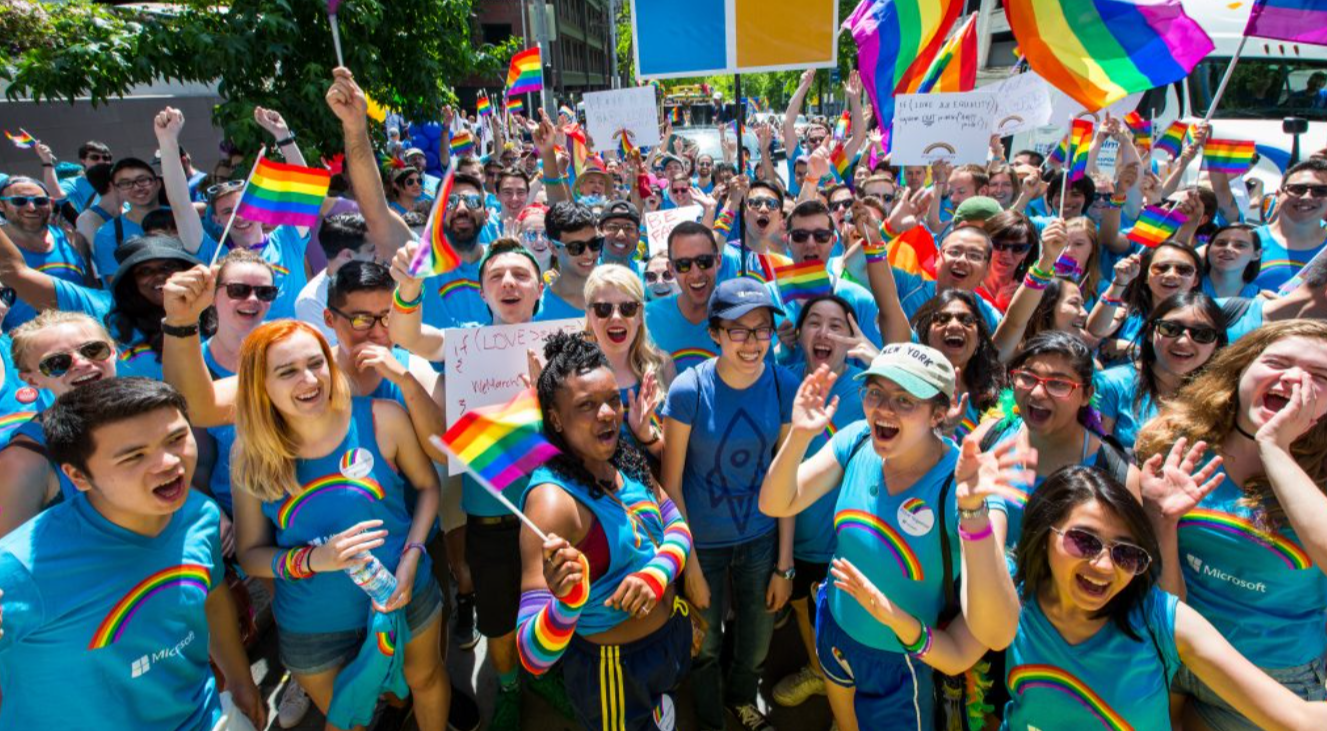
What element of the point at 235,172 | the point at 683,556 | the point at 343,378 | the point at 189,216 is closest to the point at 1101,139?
the point at 683,556

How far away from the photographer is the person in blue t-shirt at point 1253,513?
206 cm

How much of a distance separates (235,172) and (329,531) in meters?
5.78

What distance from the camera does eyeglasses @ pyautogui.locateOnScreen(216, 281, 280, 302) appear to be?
10.1ft

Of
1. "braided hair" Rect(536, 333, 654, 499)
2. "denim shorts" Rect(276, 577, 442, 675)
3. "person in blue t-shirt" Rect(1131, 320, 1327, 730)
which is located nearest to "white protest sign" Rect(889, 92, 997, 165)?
"person in blue t-shirt" Rect(1131, 320, 1327, 730)

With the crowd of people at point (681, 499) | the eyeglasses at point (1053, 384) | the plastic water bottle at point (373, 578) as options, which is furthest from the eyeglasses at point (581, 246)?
the eyeglasses at point (1053, 384)

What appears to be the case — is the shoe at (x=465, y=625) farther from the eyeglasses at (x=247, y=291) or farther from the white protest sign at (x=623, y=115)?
the white protest sign at (x=623, y=115)

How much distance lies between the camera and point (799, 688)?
3.31m

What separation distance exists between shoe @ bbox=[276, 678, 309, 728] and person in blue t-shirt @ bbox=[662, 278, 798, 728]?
1.87m

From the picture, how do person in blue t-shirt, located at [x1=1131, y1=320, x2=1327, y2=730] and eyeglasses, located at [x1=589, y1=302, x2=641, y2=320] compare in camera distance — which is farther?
eyeglasses, located at [x1=589, y1=302, x2=641, y2=320]

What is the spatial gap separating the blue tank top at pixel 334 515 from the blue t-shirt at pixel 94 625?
0.38 metres

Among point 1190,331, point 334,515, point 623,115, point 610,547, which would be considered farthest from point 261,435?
point 623,115

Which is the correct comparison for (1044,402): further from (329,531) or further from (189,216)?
(189,216)

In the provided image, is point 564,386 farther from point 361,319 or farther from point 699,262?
point 699,262

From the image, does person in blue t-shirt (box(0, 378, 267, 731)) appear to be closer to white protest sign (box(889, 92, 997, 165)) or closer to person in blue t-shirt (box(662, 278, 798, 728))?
person in blue t-shirt (box(662, 278, 798, 728))
